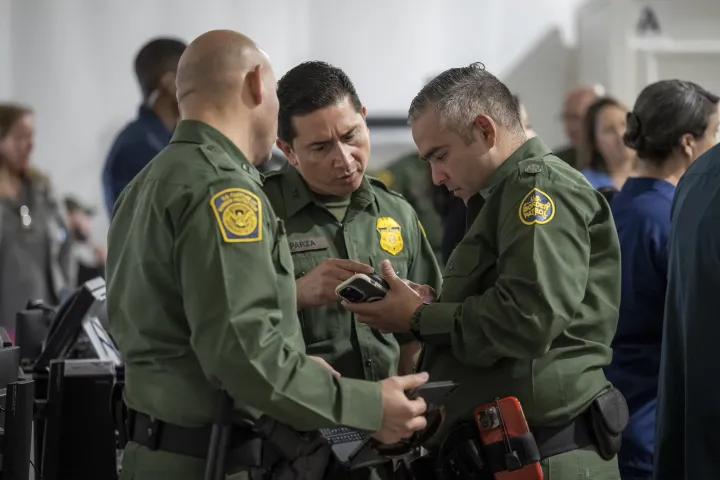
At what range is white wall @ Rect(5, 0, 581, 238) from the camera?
5.75 metres

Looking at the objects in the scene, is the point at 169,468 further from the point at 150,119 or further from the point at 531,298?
the point at 150,119

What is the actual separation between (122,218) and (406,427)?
2.01 ft

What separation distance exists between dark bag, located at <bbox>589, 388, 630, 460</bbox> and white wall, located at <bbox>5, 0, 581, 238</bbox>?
424cm

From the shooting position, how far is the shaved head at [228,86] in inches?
69.1

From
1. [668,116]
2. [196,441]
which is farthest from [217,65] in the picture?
[668,116]

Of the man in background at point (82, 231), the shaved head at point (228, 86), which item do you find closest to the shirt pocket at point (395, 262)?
the shaved head at point (228, 86)

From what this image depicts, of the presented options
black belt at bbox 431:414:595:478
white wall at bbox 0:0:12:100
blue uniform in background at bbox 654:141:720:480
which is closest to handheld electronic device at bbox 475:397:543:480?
black belt at bbox 431:414:595:478

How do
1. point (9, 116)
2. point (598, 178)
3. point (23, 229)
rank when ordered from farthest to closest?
point (9, 116) → point (23, 229) → point (598, 178)

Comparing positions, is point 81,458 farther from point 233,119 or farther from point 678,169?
point 678,169

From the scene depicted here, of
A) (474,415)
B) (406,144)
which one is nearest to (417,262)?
(474,415)

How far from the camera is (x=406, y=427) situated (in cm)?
172

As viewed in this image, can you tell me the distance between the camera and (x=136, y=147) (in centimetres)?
343

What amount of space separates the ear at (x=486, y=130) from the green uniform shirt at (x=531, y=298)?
0.05 metres

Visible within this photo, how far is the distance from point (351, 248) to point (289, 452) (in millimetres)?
631
